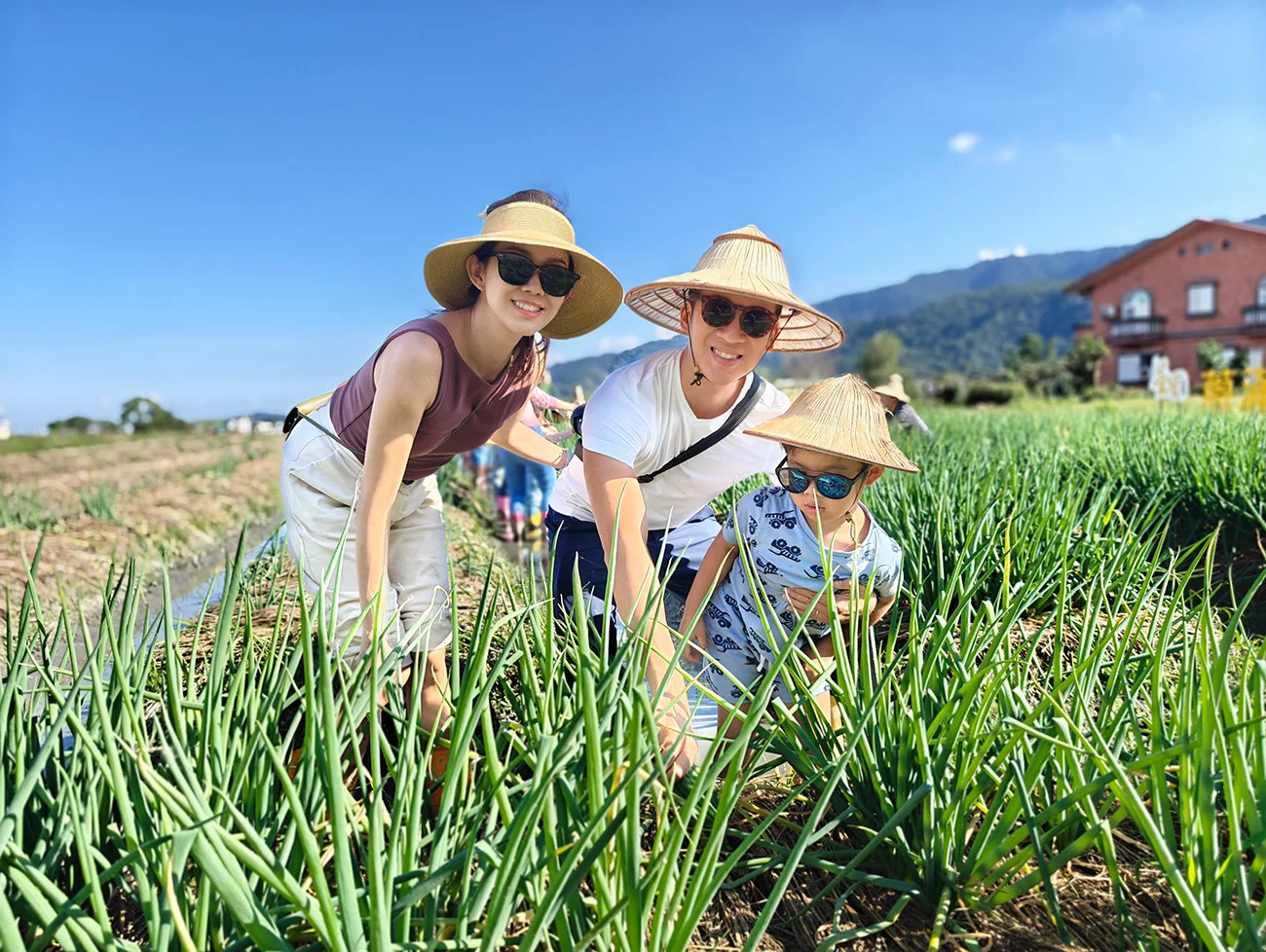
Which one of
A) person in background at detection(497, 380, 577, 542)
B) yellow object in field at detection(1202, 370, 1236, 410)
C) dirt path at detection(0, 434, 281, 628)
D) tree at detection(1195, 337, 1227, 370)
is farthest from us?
tree at detection(1195, 337, 1227, 370)

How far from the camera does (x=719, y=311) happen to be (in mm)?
1895

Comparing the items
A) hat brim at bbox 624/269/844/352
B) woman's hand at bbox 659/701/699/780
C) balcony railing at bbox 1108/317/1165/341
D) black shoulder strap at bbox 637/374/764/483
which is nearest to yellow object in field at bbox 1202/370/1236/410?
hat brim at bbox 624/269/844/352

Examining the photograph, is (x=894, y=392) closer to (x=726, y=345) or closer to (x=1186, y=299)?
(x=726, y=345)

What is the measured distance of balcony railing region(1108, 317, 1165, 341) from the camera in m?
41.2

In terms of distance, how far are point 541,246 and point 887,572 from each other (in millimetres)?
1059

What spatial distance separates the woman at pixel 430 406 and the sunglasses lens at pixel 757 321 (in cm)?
39

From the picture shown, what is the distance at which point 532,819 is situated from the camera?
885 mm

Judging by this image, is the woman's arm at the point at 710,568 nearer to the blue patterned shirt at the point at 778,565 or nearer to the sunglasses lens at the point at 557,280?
the blue patterned shirt at the point at 778,565

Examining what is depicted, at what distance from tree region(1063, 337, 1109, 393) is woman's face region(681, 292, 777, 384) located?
44262 millimetres

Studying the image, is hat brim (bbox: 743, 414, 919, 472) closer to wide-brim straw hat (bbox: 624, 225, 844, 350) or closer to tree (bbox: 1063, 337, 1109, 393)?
wide-brim straw hat (bbox: 624, 225, 844, 350)

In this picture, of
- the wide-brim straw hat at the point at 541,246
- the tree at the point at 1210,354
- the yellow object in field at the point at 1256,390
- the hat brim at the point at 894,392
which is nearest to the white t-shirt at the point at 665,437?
the wide-brim straw hat at the point at 541,246

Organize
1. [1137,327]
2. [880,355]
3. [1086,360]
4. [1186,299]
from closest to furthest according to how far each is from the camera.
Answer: [1186,299], [1137,327], [1086,360], [880,355]

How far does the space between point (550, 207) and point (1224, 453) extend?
133 inches

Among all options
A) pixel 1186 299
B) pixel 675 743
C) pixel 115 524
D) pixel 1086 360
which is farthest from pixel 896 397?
pixel 1186 299
